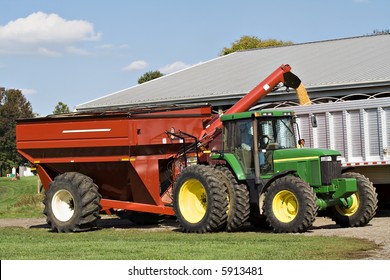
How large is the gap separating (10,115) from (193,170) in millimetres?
105893

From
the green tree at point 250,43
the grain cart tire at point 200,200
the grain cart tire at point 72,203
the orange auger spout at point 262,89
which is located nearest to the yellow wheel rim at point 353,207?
the grain cart tire at point 200,200

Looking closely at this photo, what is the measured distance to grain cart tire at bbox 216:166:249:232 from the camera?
17609 millimetres

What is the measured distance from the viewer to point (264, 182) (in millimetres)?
17688

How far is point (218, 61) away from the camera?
39.4 metres

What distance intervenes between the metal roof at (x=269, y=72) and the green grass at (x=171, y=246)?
10.7 m

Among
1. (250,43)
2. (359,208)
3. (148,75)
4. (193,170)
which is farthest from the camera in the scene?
(148,75)

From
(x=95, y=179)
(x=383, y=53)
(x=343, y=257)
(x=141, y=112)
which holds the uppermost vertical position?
(x=383, y=53)

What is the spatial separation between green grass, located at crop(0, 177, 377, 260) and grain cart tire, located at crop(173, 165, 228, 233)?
0.39 meters

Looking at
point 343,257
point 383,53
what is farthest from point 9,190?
point 343,257

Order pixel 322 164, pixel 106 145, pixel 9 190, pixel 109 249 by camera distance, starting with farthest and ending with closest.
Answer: pixel 9 190, pixel 106 145, pixel 322 164, pixel 109 249

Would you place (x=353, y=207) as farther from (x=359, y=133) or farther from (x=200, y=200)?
(x=359, y=133)

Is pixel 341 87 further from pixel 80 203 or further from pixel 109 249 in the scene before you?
pixel 109 249

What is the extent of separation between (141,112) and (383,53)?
45.8ft

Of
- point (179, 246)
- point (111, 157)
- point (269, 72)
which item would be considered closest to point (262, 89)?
point (111, 157)
